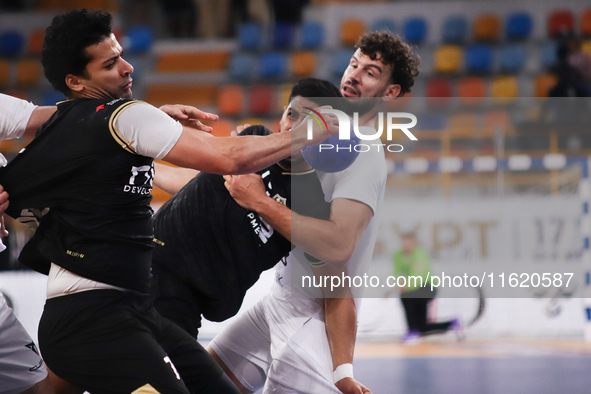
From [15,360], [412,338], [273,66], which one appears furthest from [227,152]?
[273,66]

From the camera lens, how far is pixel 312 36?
14.6 meters

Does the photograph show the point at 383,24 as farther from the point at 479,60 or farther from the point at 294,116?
the point at 294,116

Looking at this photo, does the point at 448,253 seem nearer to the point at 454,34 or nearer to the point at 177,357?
the point at 177,357

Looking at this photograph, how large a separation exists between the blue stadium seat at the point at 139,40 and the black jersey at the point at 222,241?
12.7m

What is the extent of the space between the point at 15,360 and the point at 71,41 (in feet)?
4.28

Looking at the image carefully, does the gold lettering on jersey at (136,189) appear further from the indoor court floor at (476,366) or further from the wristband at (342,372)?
the indoor court floor at (476,366)

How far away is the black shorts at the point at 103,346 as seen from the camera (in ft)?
7.30

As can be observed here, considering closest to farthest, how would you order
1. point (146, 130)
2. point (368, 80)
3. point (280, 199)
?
point (146, 130), point (280, 199), point (368, 80)

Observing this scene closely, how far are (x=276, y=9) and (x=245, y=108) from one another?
293 centimetres

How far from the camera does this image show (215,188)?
3176 millimetres

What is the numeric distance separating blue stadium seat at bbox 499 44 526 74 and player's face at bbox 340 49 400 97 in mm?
10563

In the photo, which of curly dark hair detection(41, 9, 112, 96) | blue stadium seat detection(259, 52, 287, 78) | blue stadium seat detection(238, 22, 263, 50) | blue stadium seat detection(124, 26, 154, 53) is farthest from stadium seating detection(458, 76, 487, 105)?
curly dark hair detection(41, 9, 112, 96)

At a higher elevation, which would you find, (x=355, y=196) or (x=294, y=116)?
(x=294, y=116)

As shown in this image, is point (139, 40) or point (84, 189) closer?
point (84, 189)
